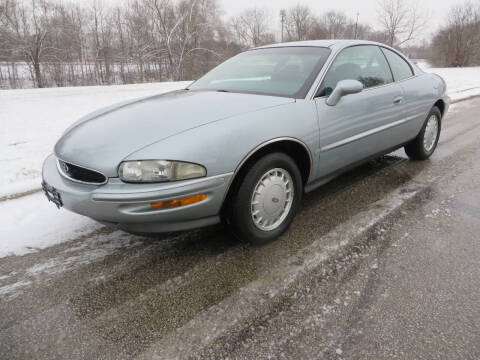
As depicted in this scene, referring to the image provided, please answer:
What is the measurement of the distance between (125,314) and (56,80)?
2758cm

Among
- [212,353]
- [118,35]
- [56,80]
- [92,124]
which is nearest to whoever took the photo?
[212,353]

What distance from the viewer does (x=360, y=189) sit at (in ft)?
11.6

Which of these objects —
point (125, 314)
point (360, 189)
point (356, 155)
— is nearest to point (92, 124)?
point (125, 314)

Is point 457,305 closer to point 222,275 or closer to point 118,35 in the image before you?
point 222,275

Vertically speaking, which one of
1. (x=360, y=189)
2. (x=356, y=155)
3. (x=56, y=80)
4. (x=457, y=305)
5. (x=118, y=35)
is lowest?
(x=457, y=305)

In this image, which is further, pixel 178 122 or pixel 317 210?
pixel 317 210

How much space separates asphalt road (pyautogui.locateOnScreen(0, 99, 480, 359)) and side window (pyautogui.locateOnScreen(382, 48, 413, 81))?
150 centimetres

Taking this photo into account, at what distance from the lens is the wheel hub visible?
2.42 meters

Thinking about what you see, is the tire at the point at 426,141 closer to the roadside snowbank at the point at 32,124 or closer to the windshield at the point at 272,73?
the windshield at the point at 272,73

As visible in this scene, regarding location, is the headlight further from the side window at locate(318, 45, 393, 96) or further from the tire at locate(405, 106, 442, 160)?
the tire at locate(405, 106, 442, 160)

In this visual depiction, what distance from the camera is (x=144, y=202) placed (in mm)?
1955

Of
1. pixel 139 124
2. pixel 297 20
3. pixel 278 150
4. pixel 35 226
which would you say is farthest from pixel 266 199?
pixel 297 20

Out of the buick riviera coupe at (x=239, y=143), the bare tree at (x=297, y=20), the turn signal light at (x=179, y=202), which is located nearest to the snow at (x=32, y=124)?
the buick riviera coupe at (x=239, y=143)

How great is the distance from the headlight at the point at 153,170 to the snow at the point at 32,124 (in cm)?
234
